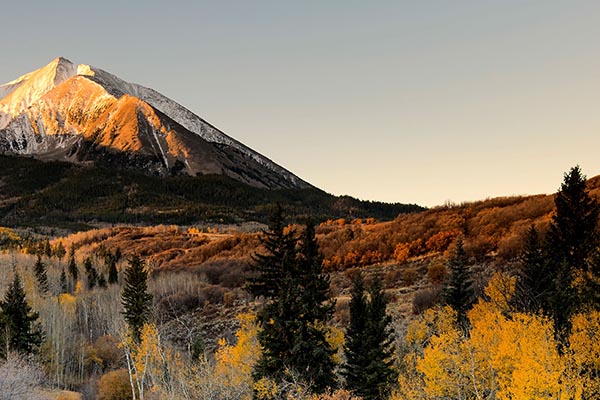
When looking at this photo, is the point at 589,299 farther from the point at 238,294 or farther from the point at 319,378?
the point at 238,294

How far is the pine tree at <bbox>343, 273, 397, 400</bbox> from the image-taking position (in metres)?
37.6

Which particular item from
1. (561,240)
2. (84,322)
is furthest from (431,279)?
(84,322)

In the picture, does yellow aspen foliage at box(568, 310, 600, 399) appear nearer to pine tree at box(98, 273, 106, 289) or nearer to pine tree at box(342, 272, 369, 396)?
pine tree at box(342, 272, 369, 396)

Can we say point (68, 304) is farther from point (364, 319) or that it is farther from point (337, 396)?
point (337, 396)

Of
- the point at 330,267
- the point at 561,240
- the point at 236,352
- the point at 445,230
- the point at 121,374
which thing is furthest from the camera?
the point at 330,267

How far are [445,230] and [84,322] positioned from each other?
85868mm

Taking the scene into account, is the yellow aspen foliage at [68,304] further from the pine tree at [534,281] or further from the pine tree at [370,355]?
the pine tree at [534,281]

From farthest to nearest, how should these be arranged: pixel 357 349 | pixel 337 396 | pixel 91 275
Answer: pixel 91 275 < pixel 357 349 < pixel 337 396

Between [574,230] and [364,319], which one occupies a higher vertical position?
[574,230]

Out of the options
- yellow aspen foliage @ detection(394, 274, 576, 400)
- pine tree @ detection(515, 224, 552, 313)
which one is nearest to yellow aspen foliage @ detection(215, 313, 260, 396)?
yellow aspen foliage @ detection(394, 274, 576, 400)

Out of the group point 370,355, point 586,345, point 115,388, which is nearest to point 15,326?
point 115,388

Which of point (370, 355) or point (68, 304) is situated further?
point (68, 304)

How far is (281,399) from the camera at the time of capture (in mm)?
32312

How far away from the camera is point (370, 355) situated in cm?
3809
